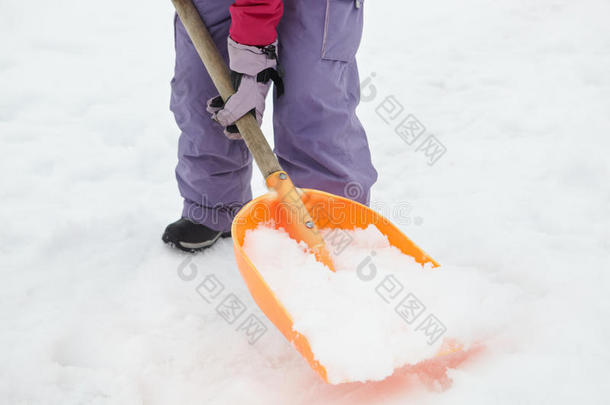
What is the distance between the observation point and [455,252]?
5.06ft

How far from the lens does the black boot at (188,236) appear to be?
1.58 metres

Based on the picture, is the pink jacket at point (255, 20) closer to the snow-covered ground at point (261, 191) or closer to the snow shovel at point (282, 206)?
the snow shovel at point (282, 206)

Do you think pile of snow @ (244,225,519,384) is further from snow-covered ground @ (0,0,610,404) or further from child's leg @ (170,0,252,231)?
child's leg @ (170,0,252,231)

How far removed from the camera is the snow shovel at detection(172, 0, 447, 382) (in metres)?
1.26

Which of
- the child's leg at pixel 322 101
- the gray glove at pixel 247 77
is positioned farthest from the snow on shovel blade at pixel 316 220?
the gray glove at pixel 247 77

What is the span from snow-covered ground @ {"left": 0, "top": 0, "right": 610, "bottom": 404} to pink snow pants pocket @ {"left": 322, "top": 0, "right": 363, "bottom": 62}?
64cm

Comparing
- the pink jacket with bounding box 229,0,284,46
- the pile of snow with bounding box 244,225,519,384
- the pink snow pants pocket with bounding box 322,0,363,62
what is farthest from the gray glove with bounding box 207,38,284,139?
the pile of snow with bounding box 244,225,519,384

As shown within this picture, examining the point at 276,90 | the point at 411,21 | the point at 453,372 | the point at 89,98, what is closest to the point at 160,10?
the point at 89,98

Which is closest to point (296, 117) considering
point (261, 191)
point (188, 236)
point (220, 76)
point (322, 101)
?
point (322, 101)

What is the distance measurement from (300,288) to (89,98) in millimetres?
1773

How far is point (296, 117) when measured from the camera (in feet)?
4.46

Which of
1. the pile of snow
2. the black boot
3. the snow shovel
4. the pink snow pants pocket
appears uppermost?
the pink snow pants pocket

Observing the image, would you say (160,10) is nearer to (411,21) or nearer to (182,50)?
(411,21)

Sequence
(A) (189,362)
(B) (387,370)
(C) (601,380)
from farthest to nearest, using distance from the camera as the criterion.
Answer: (A) (189,362) < (C) (601,380) < (B) (387,370)
